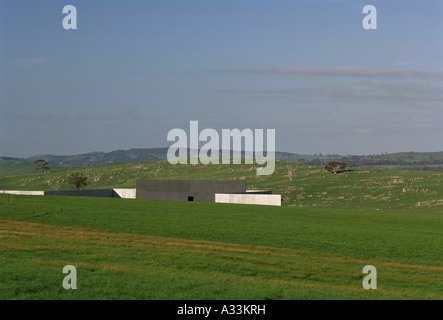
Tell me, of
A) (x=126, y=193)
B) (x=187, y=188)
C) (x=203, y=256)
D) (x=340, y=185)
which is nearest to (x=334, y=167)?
(x=340, y=185)

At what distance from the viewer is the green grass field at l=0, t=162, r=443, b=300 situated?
19.1 meters

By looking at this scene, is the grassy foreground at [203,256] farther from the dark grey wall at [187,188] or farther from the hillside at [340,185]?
the hillside at [340,185]

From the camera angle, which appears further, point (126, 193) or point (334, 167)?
point (334, 167)

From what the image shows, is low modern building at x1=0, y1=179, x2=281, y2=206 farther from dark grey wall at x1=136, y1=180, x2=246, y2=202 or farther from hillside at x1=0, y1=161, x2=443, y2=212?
hillside at x1=0, y1=161, x2=443, y2=212

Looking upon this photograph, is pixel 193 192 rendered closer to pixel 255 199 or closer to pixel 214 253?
pixel 255 199

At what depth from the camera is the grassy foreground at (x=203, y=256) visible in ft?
62.2

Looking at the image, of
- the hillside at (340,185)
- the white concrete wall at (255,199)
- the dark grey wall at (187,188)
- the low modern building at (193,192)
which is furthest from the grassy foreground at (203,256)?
the hillside at (340,185)

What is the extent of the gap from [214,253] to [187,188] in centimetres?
5122

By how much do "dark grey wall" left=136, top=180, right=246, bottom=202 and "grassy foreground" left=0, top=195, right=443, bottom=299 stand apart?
27540 mm

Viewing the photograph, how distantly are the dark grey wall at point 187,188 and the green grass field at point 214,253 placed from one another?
16.7 meters

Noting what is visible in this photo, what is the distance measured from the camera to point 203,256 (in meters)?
25.9
